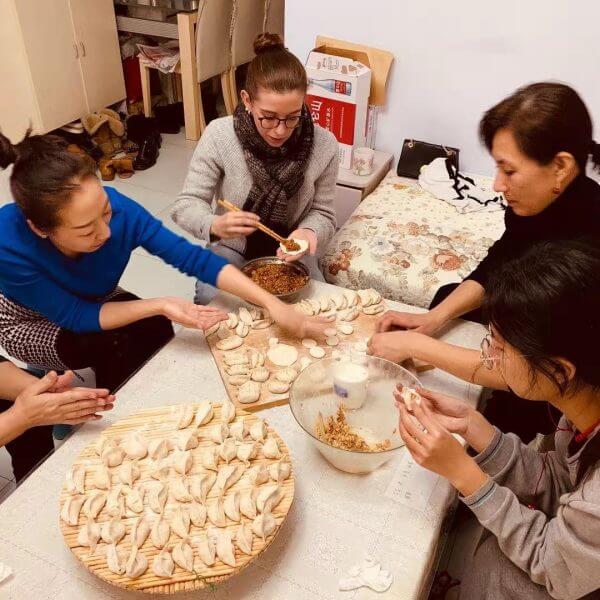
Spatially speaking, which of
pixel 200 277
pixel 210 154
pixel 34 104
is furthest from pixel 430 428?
pixel 34 104

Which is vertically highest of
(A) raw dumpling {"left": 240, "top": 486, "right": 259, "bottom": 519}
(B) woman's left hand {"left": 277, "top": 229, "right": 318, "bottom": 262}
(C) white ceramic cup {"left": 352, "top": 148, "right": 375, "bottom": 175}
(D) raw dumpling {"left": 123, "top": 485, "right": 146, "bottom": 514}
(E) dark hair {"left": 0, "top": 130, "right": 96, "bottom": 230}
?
(E) dark hair {"left": 0, "top": 130, "right": 96, "bottom": 230}

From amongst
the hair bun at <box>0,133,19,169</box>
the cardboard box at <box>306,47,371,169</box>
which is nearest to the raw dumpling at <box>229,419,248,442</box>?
the hair bun at <box>0,133,19,169</box>

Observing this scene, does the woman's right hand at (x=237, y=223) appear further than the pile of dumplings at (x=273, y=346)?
Yes

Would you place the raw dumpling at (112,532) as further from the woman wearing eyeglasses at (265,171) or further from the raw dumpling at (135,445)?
the woman wearing eyeglasses at (265,171)

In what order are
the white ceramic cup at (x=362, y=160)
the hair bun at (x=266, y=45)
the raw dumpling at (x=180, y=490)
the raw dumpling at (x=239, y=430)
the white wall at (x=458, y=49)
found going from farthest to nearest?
the white ceramic cup at (x=362, y=160) < the white wall at (x=458, y=49) < the hair bun at (x=266, y=45) < the raw dumpling at (x=239, y=430) < the raw dumpling at (x=180, y=490)

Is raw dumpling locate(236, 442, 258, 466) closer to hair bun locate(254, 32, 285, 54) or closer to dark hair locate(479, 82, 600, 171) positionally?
dark hair locate(479, 82, 600, 171)

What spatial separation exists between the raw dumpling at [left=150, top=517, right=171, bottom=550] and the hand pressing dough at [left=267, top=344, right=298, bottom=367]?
0.49m

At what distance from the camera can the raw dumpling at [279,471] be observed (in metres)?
0.99

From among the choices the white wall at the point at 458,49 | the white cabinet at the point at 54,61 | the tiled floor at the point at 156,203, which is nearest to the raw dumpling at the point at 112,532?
the tiled floor at the point at 156,203

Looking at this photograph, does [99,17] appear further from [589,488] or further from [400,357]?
[589,488]

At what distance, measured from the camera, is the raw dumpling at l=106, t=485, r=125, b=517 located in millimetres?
931

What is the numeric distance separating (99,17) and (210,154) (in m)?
2.70

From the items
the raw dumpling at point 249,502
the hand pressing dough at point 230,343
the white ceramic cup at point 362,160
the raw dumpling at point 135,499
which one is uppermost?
the raw dumpling at point 249,502

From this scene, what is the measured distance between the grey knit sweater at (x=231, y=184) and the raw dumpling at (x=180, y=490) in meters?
0.93
